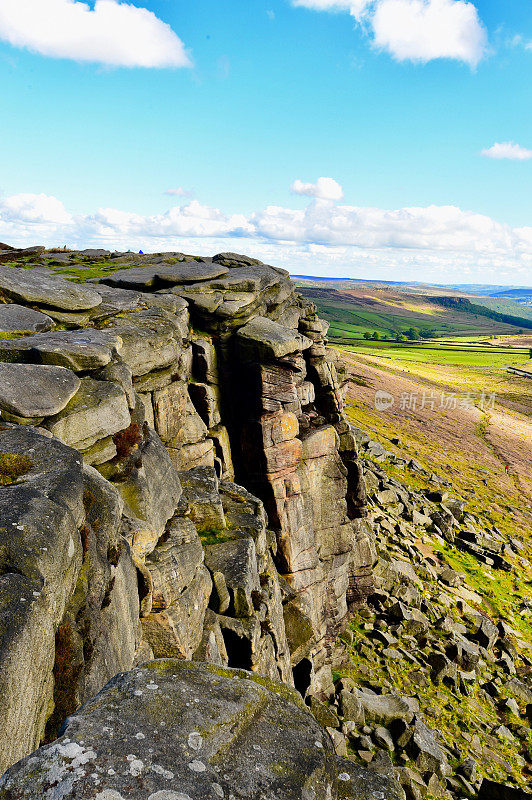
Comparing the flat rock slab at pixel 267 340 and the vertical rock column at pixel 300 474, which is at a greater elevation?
the flat rock slab at pixel 267 340

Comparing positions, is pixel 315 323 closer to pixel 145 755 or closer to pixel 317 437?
pixel 317 437

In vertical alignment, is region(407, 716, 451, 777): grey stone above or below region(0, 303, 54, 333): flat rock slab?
below

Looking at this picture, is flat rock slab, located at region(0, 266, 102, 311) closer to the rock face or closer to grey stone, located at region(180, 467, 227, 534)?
the rock face

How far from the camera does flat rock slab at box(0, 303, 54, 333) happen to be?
16641 millimetres

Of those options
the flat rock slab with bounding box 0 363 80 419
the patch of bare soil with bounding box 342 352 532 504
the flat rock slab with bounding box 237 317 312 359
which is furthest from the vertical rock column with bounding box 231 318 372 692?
the patch of bare soil with bounding box 342 352 532 504

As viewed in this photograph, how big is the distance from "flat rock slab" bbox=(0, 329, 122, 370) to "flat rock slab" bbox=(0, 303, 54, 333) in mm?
1070

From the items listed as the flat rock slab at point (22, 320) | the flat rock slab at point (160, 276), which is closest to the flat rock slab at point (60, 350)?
the flat rock slab at point (22, 320)

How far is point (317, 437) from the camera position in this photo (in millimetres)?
31016

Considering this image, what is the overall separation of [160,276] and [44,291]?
10.0m

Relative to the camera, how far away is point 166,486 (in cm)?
1734

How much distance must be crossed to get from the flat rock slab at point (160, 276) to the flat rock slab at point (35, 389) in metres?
16.0

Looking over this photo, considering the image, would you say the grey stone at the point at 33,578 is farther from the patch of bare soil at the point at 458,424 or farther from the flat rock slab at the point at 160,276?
the patch of bare soil at the point at 458,424

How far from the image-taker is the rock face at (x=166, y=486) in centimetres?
790

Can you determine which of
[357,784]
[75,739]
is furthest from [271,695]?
[75,739]
